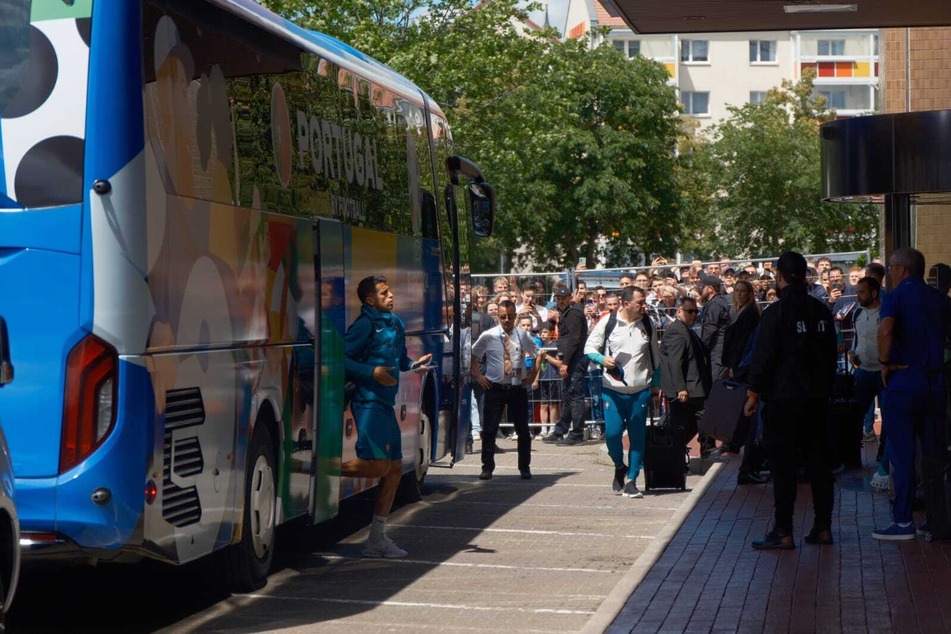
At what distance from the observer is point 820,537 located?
11336 millimetres

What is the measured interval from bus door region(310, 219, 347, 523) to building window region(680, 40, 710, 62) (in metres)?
93.7

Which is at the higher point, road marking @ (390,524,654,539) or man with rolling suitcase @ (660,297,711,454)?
man with rolling suitcase @ (660,297,711,454)

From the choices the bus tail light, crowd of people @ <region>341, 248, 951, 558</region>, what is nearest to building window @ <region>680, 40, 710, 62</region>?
crowd of people @ <region>341, 248, 951, 558</region>

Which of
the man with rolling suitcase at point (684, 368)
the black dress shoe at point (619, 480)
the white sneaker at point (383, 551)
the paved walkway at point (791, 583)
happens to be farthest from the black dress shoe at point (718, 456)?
the white sneaker at point (383, 551)

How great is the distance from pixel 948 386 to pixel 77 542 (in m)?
6.13

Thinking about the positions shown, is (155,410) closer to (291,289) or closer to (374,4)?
(291,289)

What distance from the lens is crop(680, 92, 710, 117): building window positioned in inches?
4050

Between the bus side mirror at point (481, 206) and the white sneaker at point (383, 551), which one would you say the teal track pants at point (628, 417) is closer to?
the bus side mirror at point (481, 206)

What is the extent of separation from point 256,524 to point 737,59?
96.0 metres

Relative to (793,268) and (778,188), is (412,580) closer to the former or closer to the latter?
(793,268)

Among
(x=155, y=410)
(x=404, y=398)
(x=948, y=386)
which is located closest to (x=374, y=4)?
(x=404, y=398)

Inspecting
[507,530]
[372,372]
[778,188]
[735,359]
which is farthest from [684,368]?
[778,188]

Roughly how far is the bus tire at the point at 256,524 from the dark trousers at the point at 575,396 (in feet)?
37.2

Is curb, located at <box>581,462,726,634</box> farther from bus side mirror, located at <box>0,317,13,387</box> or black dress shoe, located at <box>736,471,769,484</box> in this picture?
bus side mirror, located at <box>0,317,13,387</box>
